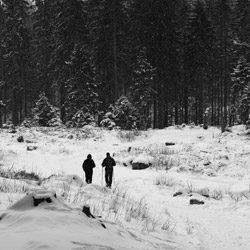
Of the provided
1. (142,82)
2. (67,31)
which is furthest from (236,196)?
(67,31)

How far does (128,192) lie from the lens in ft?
39.4

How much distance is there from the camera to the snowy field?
173 inches

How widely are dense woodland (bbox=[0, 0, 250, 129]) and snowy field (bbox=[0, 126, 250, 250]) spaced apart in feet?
15.4

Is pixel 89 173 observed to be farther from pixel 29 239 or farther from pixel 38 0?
pixel 38 0

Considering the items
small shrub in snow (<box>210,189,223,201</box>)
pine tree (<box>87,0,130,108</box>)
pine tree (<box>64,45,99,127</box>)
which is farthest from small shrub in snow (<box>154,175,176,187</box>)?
pine tree (<box>87,0,130,108</box>)

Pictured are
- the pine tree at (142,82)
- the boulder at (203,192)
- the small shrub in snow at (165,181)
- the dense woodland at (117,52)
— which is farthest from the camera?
the pine tree at (142,82)

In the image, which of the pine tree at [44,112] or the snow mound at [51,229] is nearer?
the snow mound at [51,229]

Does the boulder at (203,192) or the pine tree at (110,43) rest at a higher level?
the pine tree at (110,43)

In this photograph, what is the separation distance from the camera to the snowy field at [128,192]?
4.40 m

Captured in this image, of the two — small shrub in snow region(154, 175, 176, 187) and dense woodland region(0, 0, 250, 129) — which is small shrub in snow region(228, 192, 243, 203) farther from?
dense woodland region(0, 0, 250, 129)

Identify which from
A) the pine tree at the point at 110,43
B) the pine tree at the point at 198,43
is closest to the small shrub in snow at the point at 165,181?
the pine tree at the point at 110,43

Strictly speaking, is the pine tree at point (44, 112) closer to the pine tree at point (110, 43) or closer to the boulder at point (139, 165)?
the pine tree at point (110, 43)

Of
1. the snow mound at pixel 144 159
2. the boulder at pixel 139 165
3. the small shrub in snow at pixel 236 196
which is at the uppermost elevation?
the snow mound at pixel 144 159

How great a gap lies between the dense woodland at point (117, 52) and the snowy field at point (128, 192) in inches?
185
